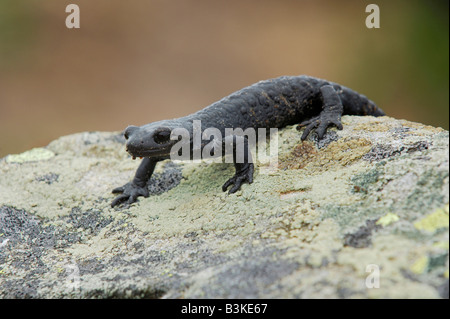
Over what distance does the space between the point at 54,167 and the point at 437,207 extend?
13.6ft

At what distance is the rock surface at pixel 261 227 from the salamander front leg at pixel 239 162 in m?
0.11

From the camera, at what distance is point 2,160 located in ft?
17.6

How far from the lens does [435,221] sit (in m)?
2.35

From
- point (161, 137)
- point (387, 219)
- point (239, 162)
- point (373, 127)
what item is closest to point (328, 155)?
point (373, 127)

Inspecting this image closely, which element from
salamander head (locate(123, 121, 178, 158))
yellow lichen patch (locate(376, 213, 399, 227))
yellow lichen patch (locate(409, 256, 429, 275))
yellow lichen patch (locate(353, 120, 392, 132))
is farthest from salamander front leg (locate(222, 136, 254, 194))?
yellow lichen patch (locate(409, 256, 429, 275))

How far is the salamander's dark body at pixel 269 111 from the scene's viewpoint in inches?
165

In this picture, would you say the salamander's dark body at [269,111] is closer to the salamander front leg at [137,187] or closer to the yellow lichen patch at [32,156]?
the salamander front leg at [137,187]

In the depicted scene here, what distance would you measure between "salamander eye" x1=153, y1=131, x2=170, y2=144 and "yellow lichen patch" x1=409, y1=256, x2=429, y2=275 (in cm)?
236

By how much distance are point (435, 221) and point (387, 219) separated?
0.83 feet

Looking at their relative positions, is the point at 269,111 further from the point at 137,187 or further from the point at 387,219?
the point at 387,219

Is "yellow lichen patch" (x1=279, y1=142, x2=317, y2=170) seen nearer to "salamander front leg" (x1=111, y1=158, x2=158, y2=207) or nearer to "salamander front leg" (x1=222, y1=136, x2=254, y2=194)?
"salamander front leg" (x1=222, y1=136, x2=254, y2=194)

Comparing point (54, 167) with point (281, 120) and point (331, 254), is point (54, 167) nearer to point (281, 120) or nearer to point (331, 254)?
point (281, 120)

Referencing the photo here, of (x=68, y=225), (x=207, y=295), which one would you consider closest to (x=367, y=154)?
(x=207, y=295)

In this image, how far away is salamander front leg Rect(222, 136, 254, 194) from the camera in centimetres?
382
